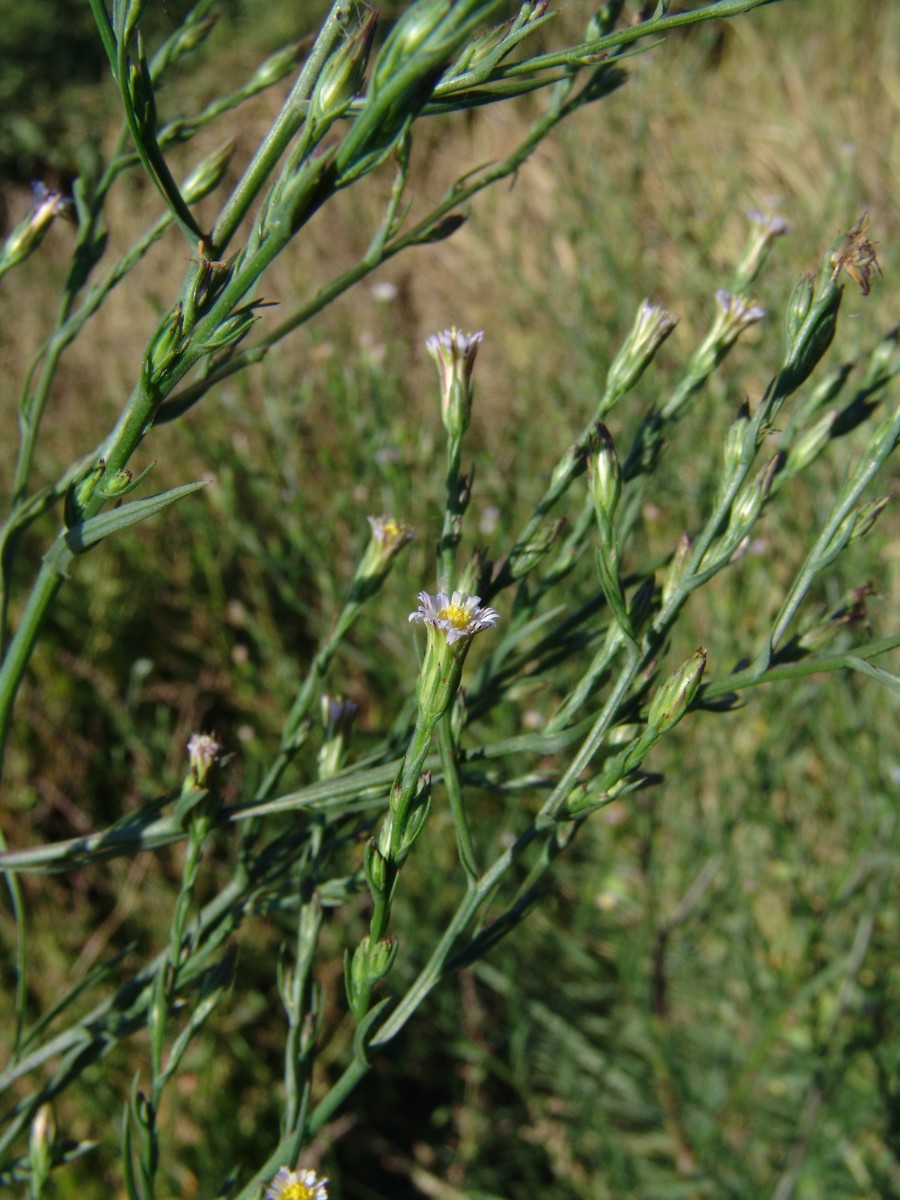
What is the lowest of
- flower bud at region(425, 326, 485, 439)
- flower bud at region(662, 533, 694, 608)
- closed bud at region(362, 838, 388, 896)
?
closed bud at region(362, 838, 388, 896)

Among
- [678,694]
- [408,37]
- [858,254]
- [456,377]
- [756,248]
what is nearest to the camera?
[408,37]

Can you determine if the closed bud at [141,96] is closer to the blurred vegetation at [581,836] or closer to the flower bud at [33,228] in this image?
the flower bud at [33,228]

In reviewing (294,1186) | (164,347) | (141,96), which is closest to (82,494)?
(164,347)

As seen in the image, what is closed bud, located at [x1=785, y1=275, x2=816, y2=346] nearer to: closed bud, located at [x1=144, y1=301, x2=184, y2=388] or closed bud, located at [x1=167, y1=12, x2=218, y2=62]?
closed bud, located at [x1=144, y1=301, x2=184, y2=388]

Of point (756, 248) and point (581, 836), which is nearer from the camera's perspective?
point (756, 248)

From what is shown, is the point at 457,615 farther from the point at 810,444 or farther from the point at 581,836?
the point at 581,836

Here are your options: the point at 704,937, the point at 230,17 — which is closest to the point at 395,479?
the point at 704,937

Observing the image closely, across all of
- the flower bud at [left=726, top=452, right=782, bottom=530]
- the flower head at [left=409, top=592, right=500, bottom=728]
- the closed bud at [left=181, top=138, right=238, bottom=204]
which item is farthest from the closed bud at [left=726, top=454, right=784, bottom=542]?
the closed bud at [left=181, top=138, right=238, bottom=204]
